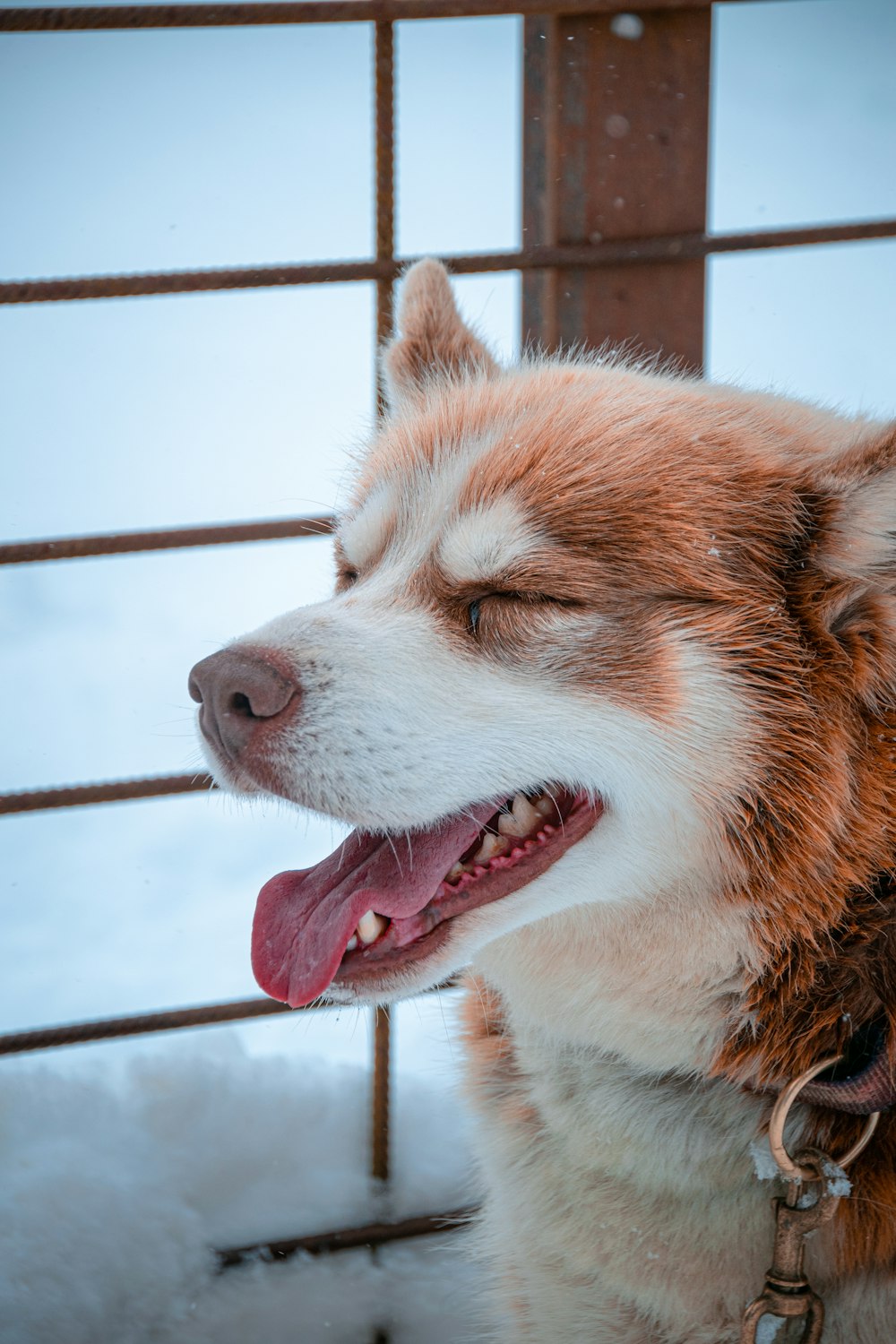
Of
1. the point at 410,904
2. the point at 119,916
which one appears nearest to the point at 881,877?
the point at 410,904

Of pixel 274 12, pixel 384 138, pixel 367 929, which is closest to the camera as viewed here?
pixel 367 929

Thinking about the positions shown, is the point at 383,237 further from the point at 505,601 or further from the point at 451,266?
the point at 505,601

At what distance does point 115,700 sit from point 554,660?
2184 millimetres

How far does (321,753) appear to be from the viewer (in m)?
1.55

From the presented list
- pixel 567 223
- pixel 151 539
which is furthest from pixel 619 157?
pixel 151 539

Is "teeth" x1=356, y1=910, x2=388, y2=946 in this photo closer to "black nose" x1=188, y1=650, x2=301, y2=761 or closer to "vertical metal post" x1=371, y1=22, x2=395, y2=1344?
"black nose" x1=188, y1=650, x2=301, y2=761

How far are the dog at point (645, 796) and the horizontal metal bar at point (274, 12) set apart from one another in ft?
3.74

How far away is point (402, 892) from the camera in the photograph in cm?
166

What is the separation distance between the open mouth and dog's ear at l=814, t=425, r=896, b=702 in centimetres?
45

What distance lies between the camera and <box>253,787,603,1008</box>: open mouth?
162 cm

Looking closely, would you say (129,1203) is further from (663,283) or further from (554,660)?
(663,283)

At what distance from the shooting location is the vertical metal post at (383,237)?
233 cm

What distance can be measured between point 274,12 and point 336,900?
184 cm

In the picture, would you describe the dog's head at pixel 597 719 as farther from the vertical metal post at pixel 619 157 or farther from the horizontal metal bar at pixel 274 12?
the horizontal metal bar at pixel 274 12
